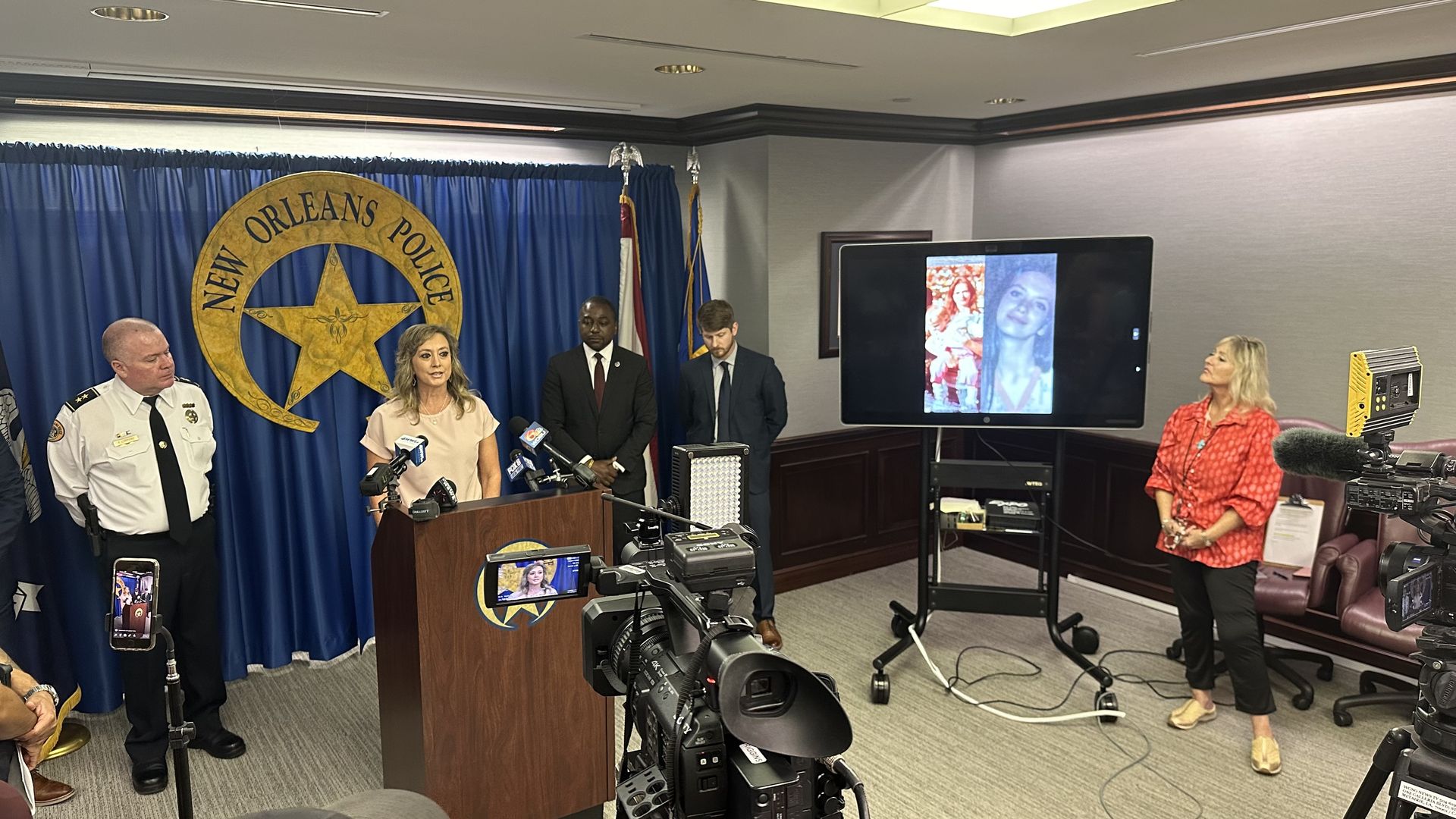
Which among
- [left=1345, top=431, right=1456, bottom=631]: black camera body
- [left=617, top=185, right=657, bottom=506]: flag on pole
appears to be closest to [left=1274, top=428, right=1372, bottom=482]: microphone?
[left=1345, top=431, right=1456, bottom=631]: black camera body

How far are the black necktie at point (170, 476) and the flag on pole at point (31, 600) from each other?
526mm

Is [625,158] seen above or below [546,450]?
above

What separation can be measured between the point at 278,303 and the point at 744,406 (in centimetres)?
204

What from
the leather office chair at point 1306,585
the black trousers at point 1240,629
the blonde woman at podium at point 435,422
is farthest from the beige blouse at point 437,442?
the leather office chair at point 1306,585

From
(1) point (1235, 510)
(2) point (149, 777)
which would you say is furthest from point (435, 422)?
(1) point (1235, 510)

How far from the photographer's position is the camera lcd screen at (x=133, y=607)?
1.83 m

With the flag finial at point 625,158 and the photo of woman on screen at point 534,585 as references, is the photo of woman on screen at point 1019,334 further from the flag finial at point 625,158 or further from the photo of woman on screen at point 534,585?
the photo of woman on screen at point 534,585

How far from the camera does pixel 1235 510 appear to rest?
3.51 m

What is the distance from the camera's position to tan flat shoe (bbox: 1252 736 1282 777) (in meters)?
3.44

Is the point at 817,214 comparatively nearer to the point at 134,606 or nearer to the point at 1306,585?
the point at 1306,585

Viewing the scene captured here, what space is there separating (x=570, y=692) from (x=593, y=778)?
A: 32 centimetres

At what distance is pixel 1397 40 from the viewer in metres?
3.39

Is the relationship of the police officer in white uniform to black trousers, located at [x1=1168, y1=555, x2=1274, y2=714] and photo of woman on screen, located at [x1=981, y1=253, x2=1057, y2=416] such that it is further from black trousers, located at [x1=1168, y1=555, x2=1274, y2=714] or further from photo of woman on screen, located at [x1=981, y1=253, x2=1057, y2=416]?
black trousers, located at [x1=1168, y1=555, x2=1274, y2=714]

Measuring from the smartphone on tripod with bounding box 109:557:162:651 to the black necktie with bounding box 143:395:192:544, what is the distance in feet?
5.90
